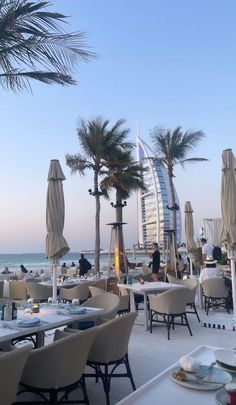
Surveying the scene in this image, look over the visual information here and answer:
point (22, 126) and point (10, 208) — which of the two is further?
point (10, 208)

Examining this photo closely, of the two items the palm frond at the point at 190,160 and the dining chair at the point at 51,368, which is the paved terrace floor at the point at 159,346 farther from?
the palm frond at the point at 190,160

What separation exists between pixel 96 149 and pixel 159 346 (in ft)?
35.3

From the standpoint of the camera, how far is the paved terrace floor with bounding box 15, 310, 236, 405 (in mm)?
3709

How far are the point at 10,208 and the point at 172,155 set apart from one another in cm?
863

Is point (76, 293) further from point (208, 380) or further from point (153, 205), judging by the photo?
point (153, 205)

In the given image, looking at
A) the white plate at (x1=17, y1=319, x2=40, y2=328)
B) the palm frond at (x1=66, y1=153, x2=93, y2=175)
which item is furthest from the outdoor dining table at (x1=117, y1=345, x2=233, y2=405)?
the palm frond at (x1=66, y1=153, x2=93, y2=175)

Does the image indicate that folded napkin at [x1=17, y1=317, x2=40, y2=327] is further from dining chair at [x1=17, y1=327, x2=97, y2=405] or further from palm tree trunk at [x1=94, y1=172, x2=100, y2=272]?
palm tree trunk at [x1=94, y1=172, x2=100, y2=272]

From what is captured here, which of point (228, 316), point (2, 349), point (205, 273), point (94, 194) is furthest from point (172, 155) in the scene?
point (2, 349)

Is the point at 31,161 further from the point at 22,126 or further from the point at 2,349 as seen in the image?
the point at 2,349

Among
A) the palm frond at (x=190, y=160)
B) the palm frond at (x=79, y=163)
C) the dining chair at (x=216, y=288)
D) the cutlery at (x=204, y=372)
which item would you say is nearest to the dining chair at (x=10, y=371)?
the cutlery at (x=204, y=372)

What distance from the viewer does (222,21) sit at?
9094 millimetres

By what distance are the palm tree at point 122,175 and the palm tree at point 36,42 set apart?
31.3 ft

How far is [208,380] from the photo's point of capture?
1838mm

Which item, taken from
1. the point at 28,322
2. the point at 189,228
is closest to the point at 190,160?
the point at 189,228
